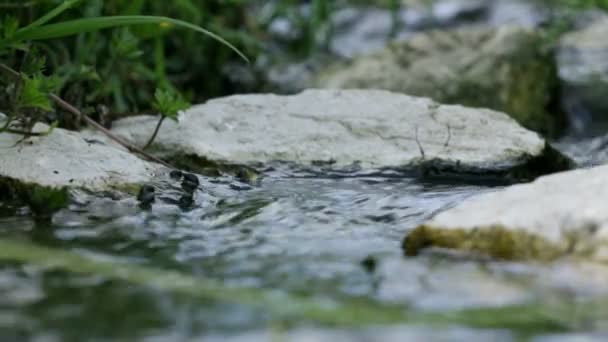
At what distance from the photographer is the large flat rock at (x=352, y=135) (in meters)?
2.79

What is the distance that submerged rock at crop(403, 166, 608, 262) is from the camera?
1.74 meters

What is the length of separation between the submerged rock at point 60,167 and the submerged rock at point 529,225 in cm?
80

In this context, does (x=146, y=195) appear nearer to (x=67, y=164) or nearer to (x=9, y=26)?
(x=67, y=164)

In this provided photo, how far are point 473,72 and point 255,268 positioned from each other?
2969 millimetres

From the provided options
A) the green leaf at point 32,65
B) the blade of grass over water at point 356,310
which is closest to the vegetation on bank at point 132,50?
the green leaf at point 32,65

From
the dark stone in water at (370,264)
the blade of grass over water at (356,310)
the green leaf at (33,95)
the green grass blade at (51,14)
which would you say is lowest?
the blade of grass over water at (356,310)

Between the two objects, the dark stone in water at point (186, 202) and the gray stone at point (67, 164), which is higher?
the gray stone at point (67, 164)

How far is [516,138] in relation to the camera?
2.91m

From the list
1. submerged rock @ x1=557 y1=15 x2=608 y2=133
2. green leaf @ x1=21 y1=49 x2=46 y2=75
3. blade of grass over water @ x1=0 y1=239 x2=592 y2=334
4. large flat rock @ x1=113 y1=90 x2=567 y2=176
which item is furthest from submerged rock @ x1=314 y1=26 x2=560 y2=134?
blade of grass over water @ x1=0 y1=239 x2=592 y2=334

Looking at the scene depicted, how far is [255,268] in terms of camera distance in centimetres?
180

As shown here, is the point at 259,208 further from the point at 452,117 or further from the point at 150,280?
the point at 452,117

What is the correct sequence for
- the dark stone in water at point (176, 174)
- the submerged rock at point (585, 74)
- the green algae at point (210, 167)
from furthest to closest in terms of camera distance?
the submerged rock at point (585, 74) < the green algae at point (210, 167) < the dark stone in water at point (176, 174)

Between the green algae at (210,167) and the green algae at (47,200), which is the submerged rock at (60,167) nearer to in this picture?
the green algae at (47,200)

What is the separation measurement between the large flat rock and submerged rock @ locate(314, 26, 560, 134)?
1406 millimetres
